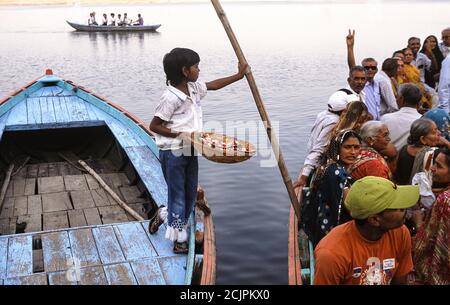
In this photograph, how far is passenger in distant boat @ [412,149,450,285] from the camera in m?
3.29

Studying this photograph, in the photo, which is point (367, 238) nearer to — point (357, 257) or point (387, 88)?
point (357, 257)

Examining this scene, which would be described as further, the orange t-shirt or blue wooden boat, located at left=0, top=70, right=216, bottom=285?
blue wooden boat, located at left=0, top=70, right=216, bottom=285

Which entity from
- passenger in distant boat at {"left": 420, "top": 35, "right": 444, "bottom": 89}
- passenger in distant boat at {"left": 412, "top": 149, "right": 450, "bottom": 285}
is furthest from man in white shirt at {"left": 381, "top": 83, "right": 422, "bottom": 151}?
passenger in distant boat at {"left": 420, "top": 35, "right": 444, "bottom": 89}

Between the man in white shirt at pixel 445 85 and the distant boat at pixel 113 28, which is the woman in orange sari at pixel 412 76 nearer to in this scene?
the man in white shirt at pixel 445 85

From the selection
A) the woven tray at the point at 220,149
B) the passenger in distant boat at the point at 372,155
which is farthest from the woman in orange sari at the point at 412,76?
the woven tray at the point at 220,149

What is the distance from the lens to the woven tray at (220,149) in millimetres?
4129

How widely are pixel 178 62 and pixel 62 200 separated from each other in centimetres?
333

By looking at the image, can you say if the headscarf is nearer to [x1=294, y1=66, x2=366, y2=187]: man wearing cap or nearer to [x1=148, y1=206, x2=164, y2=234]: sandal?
[x1=294, y1=66, x2=366, y2=187]: man wearing cap

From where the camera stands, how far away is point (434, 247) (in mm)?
3420

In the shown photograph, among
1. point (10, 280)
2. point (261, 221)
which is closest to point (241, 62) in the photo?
point (10, 280)

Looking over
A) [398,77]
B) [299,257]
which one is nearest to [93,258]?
[299,257]

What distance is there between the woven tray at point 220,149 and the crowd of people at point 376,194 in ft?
2.06

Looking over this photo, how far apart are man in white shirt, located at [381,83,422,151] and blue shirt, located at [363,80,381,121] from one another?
3.88ft
